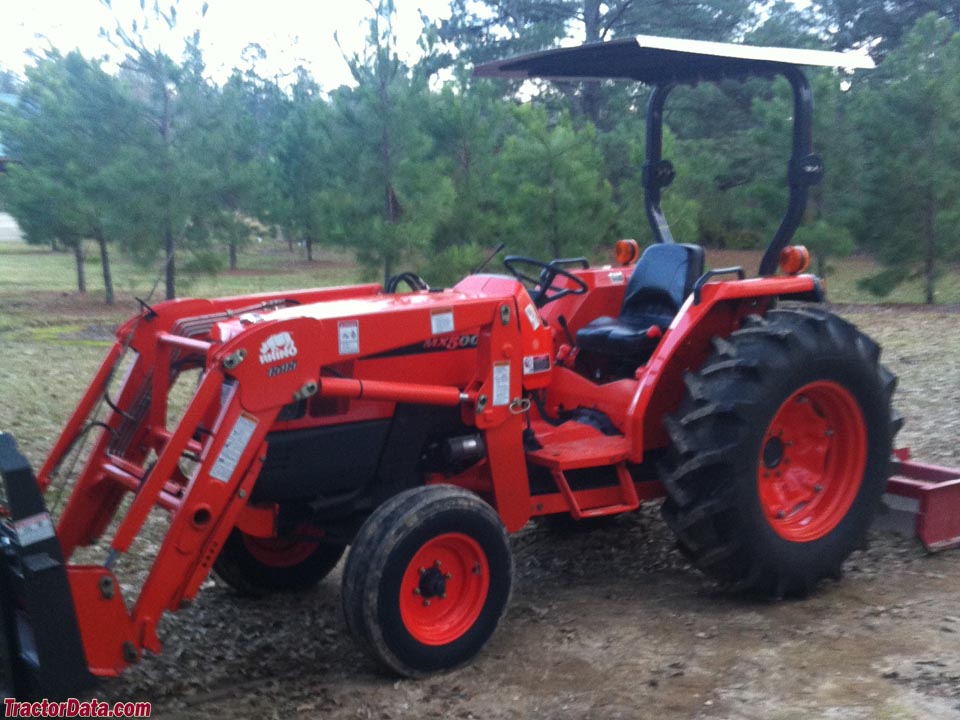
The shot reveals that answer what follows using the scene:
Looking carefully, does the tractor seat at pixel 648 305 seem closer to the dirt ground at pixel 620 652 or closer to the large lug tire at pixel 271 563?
the dirt ground at pixel 620 652

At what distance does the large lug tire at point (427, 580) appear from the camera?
364 centimetres

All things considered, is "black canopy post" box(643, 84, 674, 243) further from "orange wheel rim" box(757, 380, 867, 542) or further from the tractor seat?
"orange wheel rim" box(757, 380, 867, 542)

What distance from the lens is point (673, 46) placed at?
4.29 metres

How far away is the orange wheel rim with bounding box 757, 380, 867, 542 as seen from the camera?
4652 mm

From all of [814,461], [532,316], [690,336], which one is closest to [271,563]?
[532,316]

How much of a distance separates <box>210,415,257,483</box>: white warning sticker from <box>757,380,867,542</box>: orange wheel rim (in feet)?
7.39

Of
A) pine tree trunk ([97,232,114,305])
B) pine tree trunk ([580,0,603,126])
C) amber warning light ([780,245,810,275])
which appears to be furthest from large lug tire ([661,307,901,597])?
pine tree trunk ([580,0,603,126])

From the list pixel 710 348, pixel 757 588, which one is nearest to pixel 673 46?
pixel 710 348

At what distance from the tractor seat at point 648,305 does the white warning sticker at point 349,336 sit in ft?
4.89

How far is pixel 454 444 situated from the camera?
4.18 meters

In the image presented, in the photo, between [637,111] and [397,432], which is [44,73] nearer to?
[637,111]

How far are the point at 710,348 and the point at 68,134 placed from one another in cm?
1206

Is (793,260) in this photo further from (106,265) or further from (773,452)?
(106,265)

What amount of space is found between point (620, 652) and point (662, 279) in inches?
75.6
